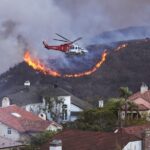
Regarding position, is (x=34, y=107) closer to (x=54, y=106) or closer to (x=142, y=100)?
(x=54, y=106)

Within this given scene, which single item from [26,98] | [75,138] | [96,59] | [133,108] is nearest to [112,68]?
[26,98]

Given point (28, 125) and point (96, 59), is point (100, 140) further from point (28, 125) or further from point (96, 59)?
point (28, 125)

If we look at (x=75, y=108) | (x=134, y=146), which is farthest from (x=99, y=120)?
(x=75, y=108)

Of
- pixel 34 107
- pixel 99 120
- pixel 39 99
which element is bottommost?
pixel 99 120

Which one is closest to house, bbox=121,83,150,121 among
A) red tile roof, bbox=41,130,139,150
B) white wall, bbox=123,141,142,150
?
red tile roof, bbox=41,130,139,150

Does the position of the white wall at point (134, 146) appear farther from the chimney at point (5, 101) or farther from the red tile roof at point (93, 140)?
the chimney at point (5, 101)

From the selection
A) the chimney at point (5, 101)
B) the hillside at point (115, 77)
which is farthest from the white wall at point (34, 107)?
the hillside at point (115, 77)
